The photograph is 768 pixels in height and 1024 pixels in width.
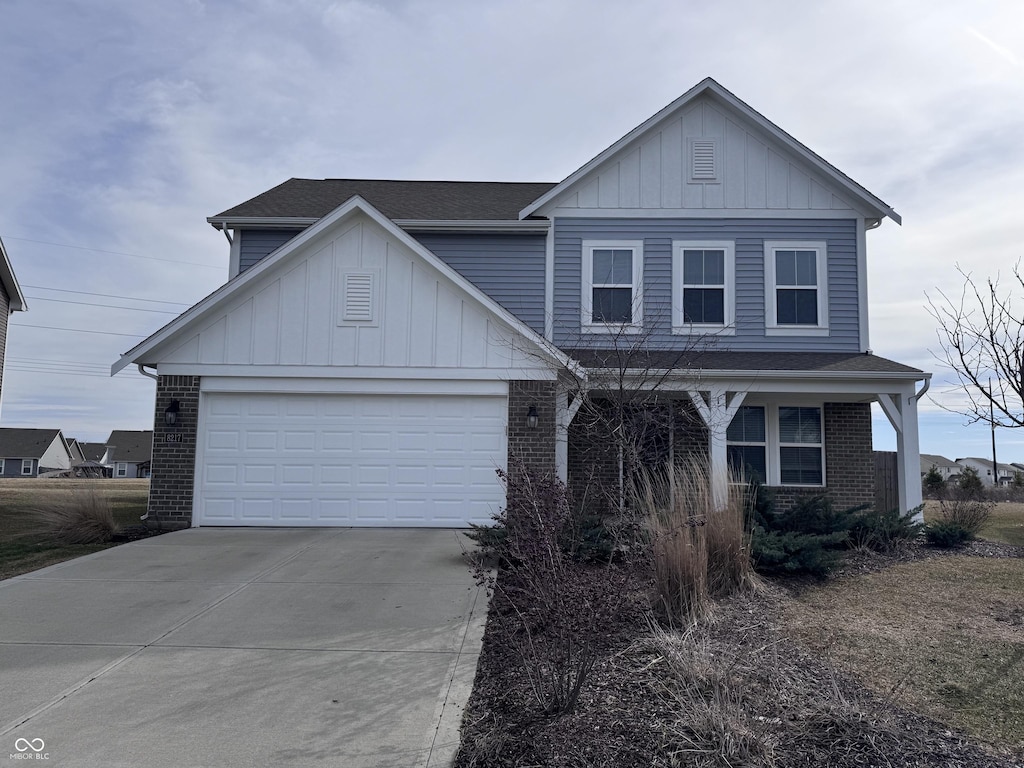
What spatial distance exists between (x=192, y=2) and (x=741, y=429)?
1138 cm

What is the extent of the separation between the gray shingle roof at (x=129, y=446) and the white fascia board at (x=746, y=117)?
71285 mm

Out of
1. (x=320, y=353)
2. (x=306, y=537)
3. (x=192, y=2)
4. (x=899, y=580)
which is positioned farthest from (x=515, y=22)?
(x=899, y=580)

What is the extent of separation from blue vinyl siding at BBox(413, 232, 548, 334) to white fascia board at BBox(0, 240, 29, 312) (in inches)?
536

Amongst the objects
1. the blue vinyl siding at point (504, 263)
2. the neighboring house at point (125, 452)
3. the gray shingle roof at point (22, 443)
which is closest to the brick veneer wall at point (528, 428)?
the blue vinyl siding at point (504, 263)

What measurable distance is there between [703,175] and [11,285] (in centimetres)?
1989

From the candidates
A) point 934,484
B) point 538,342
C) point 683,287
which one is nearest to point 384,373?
point 538,342

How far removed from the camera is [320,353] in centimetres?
1204

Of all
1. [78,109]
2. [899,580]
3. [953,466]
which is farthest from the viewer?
[953,466]

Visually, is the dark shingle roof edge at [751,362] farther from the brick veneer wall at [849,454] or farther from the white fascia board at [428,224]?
the white fascia board at [428,224]

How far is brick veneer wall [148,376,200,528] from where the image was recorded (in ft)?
38.5

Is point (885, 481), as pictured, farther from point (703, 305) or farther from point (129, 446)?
point (129, 446)

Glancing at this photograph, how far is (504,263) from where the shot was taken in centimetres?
1455

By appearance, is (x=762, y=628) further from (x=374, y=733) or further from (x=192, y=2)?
(x=192, y=2)

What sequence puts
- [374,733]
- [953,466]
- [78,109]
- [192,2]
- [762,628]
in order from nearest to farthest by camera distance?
[374,733] → [762,628] → [192,2] → [78,109] → [953,466]
